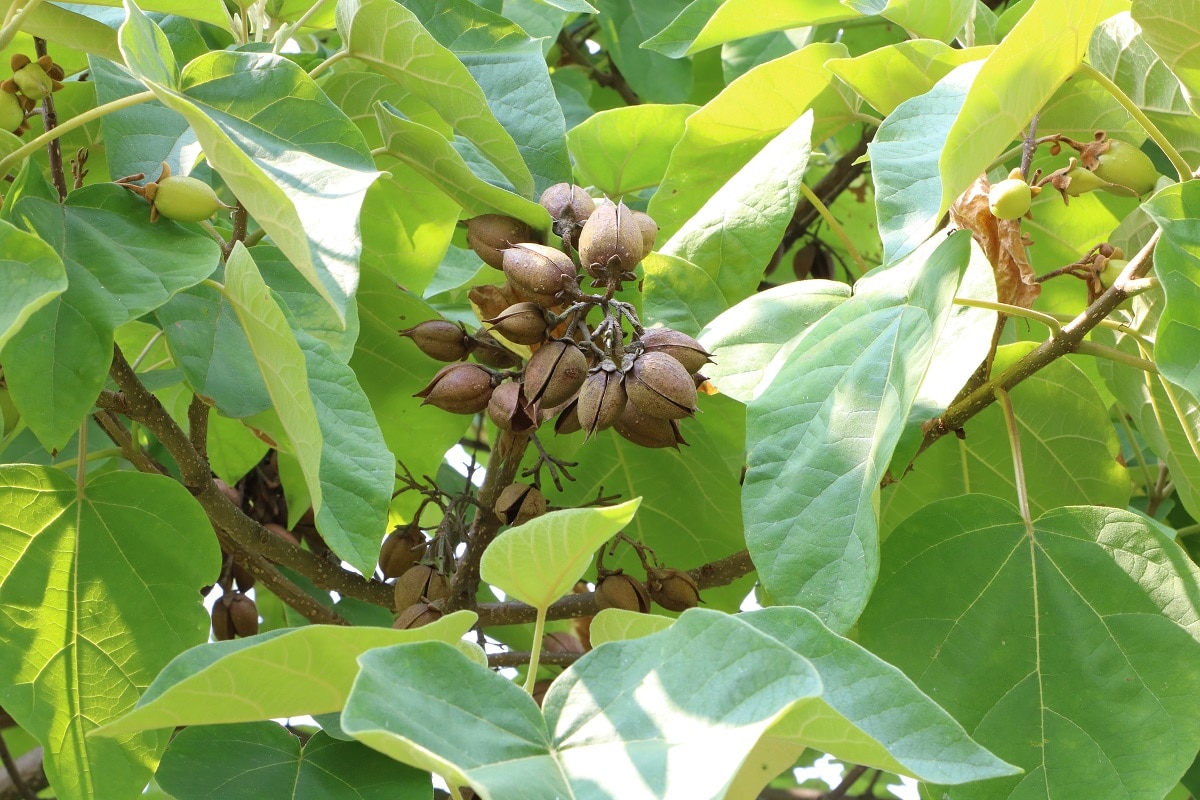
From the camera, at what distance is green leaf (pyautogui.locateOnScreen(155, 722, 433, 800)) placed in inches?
36.5

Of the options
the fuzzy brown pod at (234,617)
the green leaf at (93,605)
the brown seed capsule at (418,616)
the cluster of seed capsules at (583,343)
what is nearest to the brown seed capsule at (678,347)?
the cluster of seed capsules at (583,343)

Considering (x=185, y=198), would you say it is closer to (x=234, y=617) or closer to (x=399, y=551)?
(x=399, y=551)

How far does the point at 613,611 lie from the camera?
930 mm

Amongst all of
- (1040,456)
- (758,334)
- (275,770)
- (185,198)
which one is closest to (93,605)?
(275,770)

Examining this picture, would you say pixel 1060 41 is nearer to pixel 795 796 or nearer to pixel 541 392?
pixel 541 392

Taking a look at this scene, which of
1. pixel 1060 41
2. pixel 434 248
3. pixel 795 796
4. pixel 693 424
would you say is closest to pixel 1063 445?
pixel 693 424

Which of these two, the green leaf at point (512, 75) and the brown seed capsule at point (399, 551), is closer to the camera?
the green leaf at point (512, 75)

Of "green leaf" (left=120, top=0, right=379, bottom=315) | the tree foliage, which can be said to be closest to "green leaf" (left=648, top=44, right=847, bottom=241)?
the tree foliage

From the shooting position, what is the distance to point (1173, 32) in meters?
1.00

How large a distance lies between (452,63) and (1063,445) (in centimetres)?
79

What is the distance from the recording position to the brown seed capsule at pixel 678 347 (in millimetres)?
1021

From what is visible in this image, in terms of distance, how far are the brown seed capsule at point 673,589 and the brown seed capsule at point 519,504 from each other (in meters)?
0.16

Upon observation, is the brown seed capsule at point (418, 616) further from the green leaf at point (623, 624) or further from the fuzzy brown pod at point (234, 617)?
the fuzzy brown pod at point (234, 617)

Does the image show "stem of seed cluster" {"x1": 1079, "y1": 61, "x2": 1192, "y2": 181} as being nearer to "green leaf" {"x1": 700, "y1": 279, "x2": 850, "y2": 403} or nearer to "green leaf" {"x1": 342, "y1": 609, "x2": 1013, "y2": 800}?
"green leaf" {"x1": 700, "y1": 279, "x2": 850, "y2": 403}
